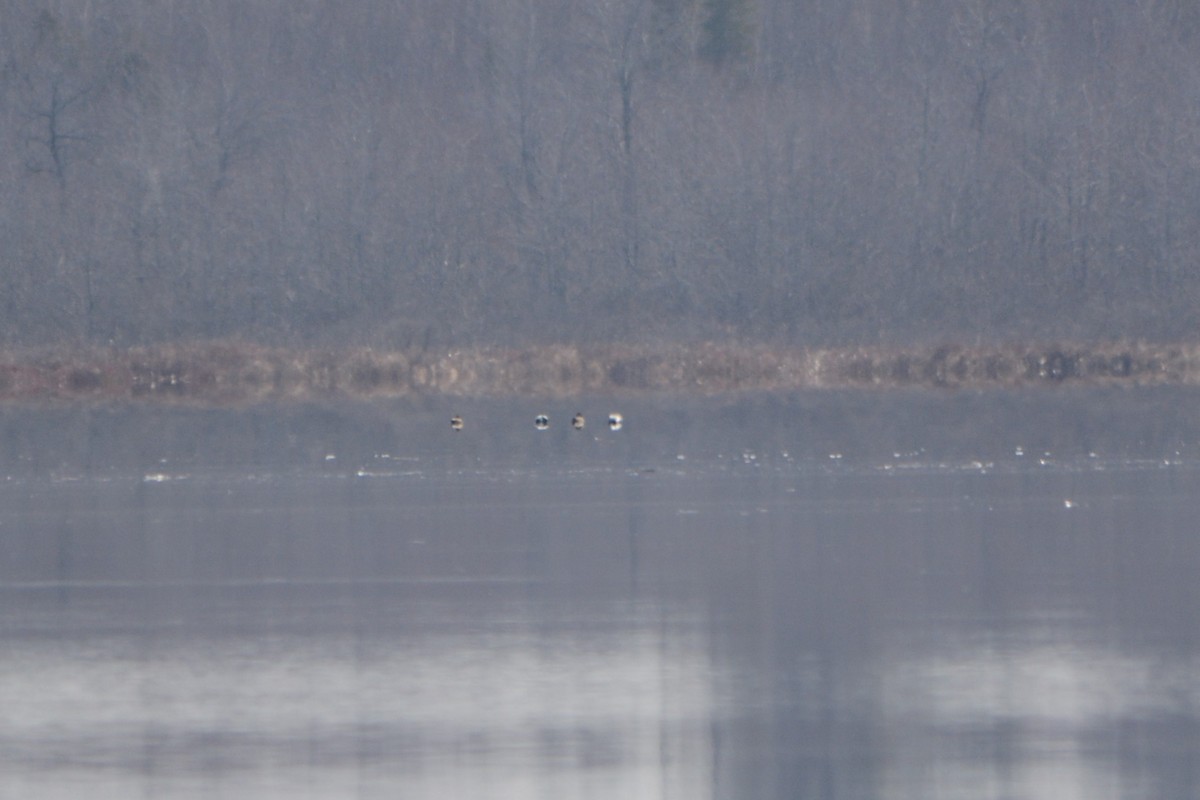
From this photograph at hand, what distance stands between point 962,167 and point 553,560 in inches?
1386

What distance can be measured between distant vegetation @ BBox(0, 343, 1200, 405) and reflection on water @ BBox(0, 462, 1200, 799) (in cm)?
1208

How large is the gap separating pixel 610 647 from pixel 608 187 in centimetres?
3485

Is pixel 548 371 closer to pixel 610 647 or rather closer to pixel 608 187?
pixel 608 187

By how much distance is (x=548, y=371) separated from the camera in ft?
89.7

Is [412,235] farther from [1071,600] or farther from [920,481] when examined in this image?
[1071,600]

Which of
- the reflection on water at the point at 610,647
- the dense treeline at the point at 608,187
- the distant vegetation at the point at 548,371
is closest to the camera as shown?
the reflection on water at the point at 610,647

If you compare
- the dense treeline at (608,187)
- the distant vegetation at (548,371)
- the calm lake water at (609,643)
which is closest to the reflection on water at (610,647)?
the calm lake water at (609,643)

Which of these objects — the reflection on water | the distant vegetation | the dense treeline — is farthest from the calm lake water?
the dense treeline

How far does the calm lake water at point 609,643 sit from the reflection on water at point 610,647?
24mm

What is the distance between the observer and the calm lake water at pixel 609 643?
20.3ft

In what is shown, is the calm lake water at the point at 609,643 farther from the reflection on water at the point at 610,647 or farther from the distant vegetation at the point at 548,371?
the distant vegetation at the point at 548,371

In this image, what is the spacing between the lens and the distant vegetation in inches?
1007

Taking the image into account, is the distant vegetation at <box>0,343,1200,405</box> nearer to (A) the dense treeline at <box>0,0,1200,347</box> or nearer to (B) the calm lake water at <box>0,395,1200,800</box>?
(A) the dense treeline at <box>0,0,1200,347</box>

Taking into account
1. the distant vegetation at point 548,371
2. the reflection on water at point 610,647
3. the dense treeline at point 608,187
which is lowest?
the reflection on water at point 610,647
